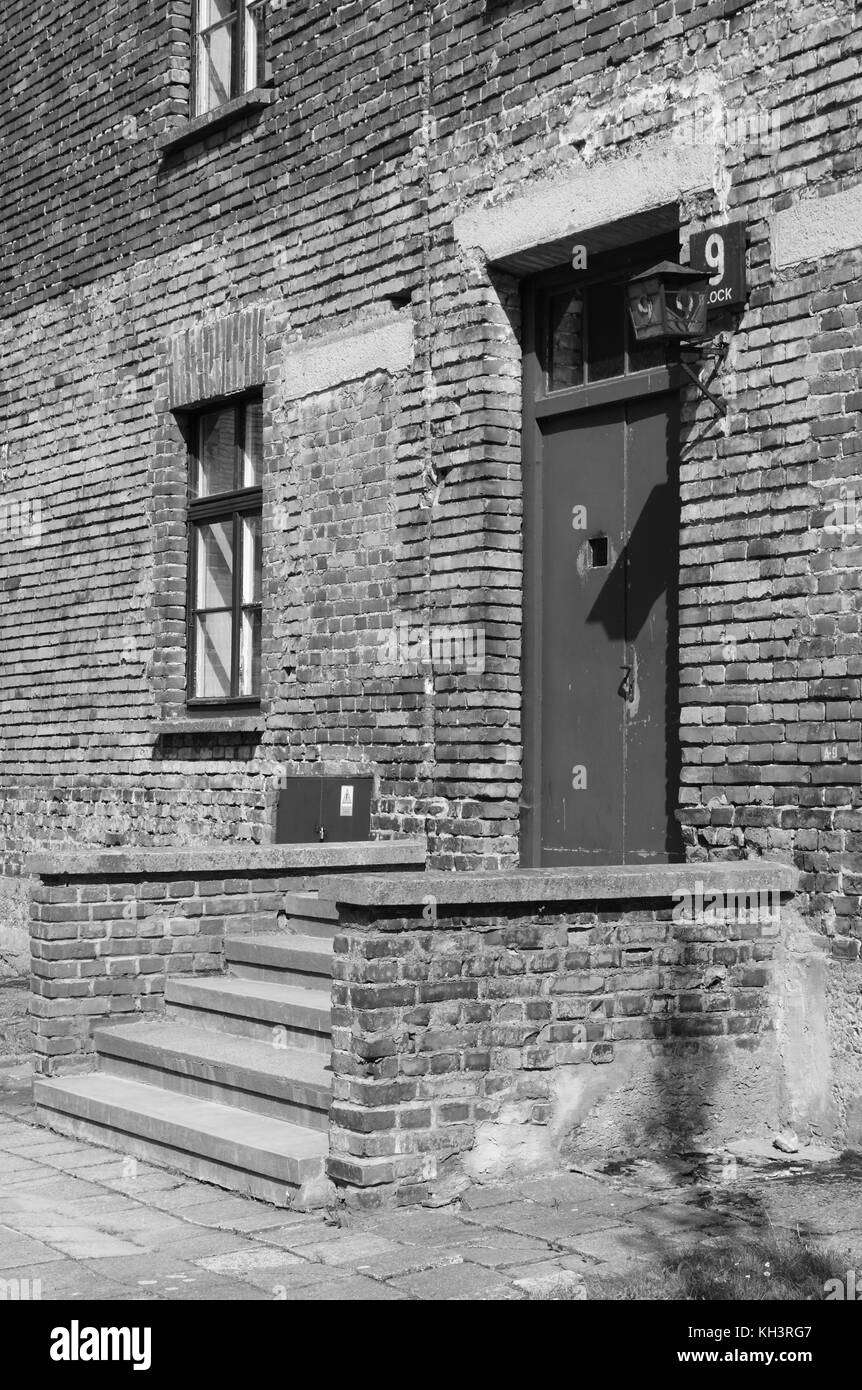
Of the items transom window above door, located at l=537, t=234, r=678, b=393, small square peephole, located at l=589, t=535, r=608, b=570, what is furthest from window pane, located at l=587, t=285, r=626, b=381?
small square peephole, located at l=589, t=535, r=608, b=570

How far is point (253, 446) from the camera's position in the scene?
1067 cm

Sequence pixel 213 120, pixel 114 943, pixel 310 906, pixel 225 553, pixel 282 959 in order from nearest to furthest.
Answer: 1. pixel 282 959
2. pixel 114 943
3. pixel 310 906
4. pixel 213 120
5. pixel 225 553

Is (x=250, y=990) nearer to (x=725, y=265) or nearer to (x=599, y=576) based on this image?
(x=599, y=576)

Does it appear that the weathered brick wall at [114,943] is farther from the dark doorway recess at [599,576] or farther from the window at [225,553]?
the window at [225,553]

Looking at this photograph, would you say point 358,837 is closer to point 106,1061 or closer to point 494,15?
point 106,1061

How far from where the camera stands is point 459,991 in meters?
6.07

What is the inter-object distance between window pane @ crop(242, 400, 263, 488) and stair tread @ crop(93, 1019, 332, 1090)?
149 inches

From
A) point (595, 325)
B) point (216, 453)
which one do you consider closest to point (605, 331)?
point (595, 325)

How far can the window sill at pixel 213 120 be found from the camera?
10.2 meters

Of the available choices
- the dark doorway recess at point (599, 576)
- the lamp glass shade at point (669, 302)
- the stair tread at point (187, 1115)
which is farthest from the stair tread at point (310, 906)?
the lamp glass shade at point (669, 302)

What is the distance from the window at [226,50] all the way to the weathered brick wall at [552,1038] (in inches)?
245

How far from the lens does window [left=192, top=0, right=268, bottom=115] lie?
10.6 metres

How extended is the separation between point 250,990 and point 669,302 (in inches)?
135

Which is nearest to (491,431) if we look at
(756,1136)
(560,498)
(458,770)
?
(560,498)
